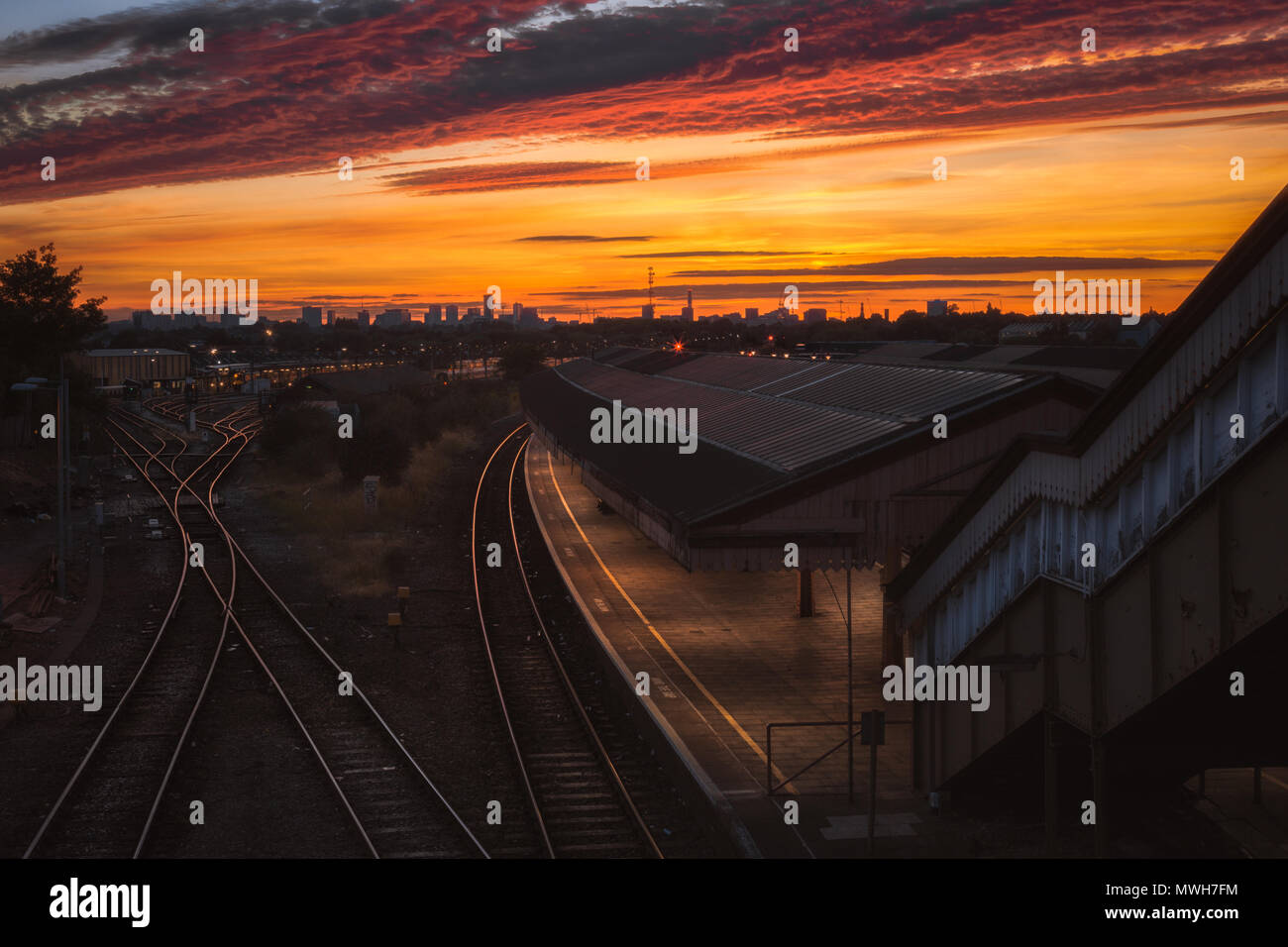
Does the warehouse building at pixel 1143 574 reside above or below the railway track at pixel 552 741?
above

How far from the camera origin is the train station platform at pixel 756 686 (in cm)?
1265

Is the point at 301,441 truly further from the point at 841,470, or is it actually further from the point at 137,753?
the point at 841,470

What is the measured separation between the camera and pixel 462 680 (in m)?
19.7

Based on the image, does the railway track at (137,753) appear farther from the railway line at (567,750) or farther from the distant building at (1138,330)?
the distant building at (1138,330)

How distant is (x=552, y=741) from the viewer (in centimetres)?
1644

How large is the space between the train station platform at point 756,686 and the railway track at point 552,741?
0.91m

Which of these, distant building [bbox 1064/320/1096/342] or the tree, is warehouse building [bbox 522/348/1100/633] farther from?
distant building [bbox 1064/320/1096/342]

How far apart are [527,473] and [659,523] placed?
33.6 meters

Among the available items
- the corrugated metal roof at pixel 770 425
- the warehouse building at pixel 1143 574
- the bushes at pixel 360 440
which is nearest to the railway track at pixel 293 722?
the warehouse building at pixel 1143 574

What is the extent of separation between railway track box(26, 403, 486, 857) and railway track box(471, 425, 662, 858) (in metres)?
1.28

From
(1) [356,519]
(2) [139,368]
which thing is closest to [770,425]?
(1) [356,519]

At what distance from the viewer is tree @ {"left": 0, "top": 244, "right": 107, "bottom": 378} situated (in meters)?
58.5

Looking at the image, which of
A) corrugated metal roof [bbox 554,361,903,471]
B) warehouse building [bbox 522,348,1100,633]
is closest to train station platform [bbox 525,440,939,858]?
warehouse building [bbox 522,348,1100,633]

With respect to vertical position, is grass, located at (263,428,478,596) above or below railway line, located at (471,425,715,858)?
above
